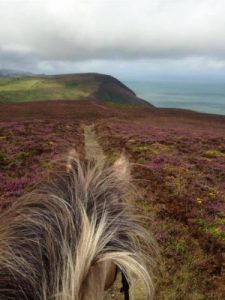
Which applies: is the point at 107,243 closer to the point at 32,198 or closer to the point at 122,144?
the point at 32,198

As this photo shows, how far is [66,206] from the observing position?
2.54 meters

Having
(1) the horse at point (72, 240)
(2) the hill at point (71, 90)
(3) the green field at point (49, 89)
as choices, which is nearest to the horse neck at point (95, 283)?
(1) the horse at point (72, 240)

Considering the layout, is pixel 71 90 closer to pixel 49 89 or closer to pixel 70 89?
pixel 70 89

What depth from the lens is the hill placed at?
12619cm

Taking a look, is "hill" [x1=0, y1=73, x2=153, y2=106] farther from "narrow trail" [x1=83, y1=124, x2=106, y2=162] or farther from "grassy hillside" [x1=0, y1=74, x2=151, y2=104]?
"narrow trail" [x1=83, y1=124, x2=106, y2=162]

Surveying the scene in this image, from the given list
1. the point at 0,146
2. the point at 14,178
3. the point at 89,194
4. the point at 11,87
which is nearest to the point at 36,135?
the point at 0,146

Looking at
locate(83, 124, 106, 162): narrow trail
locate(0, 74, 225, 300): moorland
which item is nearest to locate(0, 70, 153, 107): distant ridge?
locate(0, 74, 225, 300): moorland

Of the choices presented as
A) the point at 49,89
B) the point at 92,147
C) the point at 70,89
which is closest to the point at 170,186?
the point at 92,147

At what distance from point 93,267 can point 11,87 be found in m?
150

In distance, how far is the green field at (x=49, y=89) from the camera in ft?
405

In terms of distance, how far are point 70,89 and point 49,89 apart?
828 centimetres

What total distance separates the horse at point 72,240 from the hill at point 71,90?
116368 mm

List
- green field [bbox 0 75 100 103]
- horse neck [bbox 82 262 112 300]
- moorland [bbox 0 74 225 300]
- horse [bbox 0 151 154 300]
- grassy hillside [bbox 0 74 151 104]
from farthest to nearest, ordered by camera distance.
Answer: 1. grassy hillside [bbox 0 74 151 104]
2. green field [bbox 0 75 100 103]
3. moorland [bbox 0 74 225 300]
4. horse neck [bbox 82 262 112 300]
5. horse [bbox 0 151 154 300]

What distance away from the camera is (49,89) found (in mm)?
137750
